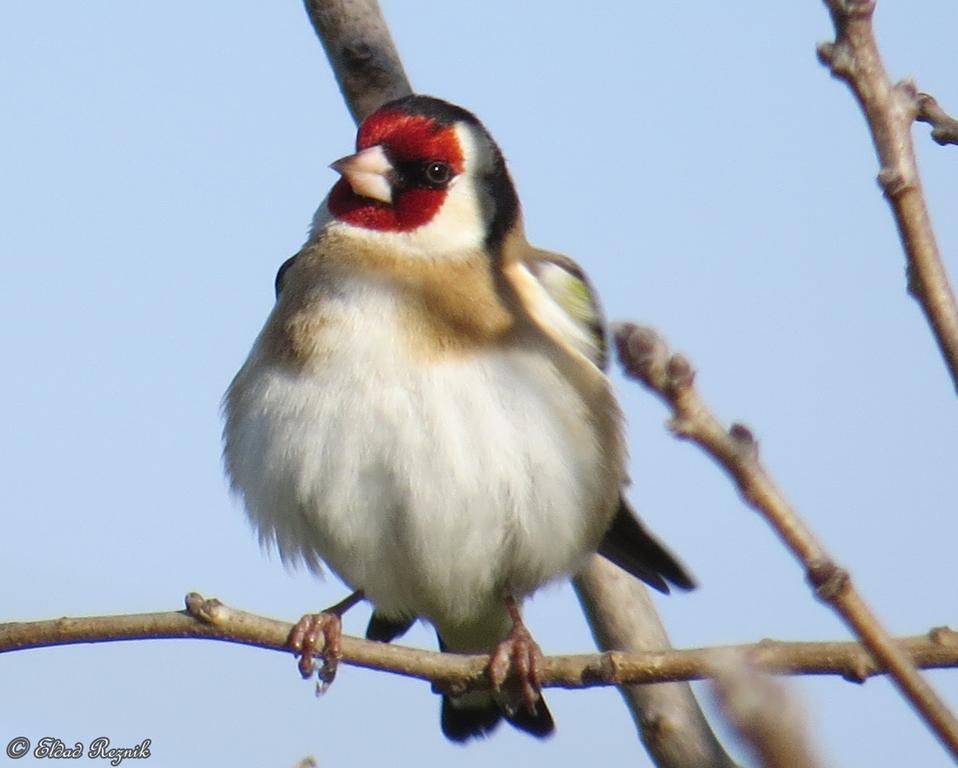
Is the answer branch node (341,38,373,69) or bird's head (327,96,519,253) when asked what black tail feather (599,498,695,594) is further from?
branch node (341,38,373,69)

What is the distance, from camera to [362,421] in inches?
165

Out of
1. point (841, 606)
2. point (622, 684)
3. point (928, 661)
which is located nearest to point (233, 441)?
point (622, 684)

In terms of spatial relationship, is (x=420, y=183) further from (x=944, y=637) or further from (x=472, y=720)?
(x=944, y=637)

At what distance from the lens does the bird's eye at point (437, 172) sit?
4.91 m

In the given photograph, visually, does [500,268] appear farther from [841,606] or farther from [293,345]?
[841,606]

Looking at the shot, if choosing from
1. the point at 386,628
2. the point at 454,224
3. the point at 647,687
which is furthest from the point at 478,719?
the point at 454,224

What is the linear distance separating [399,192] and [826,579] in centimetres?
366

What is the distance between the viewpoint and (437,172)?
194 inches

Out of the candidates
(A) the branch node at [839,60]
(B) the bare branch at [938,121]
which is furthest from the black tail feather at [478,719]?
(A) the branch node at [839,60]

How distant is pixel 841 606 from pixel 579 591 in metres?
3.62

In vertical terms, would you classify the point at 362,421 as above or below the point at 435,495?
above

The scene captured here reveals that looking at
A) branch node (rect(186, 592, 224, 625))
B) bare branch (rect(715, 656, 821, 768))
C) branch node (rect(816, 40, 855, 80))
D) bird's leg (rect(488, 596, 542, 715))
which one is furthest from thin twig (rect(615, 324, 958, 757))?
bird's leg (rect(488, 596, 542, 715))

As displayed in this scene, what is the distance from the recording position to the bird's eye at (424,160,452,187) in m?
4.91

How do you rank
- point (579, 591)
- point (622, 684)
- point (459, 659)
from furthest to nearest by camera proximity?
point (579, 591), point (459, 659), point (622, 684)
